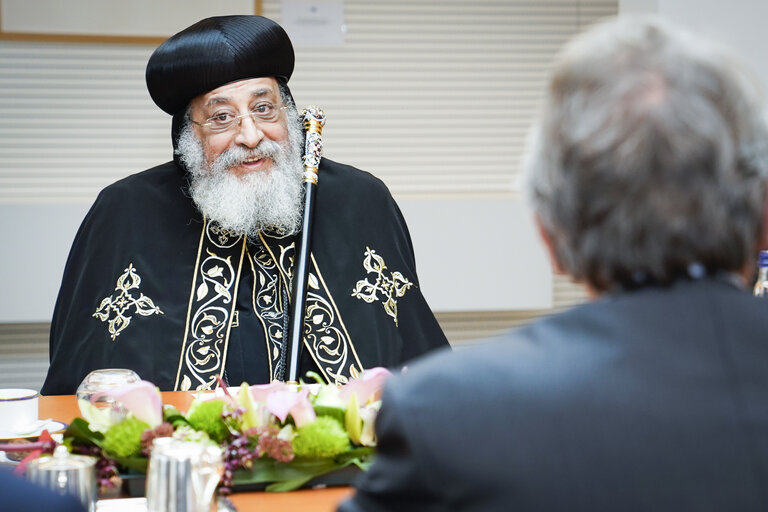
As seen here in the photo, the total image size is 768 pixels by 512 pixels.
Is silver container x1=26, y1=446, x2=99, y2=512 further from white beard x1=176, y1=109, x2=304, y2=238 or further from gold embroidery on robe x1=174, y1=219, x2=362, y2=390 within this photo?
white beard x1=176, y1=109, x2=304, y2=238

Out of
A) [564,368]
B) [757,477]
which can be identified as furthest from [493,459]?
[757,477]

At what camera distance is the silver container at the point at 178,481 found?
1.53 meters

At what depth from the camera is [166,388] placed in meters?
2.98

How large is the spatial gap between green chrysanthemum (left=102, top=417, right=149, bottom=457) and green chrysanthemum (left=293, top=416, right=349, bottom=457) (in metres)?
0.29

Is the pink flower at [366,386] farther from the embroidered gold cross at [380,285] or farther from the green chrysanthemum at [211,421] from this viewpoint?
the embroidered gold cross at [380,285]

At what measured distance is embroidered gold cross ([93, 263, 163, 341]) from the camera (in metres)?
3.07

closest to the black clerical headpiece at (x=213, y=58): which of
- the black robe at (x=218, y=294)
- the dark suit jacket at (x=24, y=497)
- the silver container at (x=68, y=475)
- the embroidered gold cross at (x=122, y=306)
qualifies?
the black robe at (x=218, y=294)

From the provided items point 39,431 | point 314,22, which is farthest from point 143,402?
point 314,22

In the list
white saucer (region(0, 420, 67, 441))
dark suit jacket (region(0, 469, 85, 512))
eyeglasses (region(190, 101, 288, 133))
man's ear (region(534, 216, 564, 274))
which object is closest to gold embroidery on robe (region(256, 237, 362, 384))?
eyeglasses (region(190, 101, 288, 133))

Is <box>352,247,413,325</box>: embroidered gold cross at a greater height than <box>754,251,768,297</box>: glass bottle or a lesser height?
lesser

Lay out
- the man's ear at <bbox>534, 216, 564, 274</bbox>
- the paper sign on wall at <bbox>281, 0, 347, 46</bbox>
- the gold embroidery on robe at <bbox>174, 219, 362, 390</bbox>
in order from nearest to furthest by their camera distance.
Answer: the man's ear at <bbox>534, 216, 564, 274</bbox> < the gold embroidery on robe at <bbox>174, 219, 362, 390</bbox> < the paper sign on wall at <bbox>281, 0, 347, 46</bbox>

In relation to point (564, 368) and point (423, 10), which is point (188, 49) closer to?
point (423, 10)

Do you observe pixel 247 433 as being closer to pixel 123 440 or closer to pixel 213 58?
pixel 123 440

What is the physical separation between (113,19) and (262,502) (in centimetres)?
352
